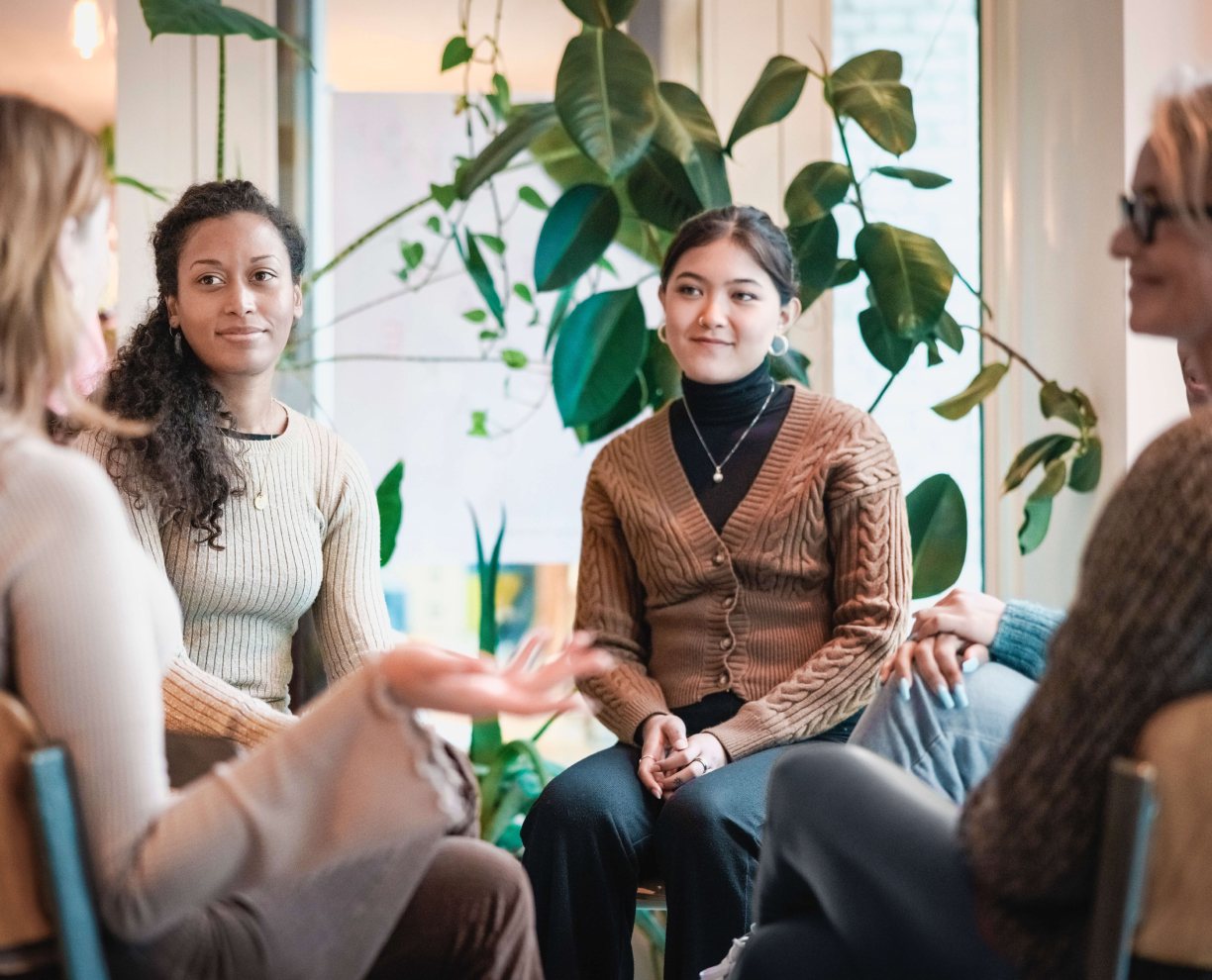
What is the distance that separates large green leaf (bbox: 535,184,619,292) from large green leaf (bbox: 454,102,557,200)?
13 centimetres

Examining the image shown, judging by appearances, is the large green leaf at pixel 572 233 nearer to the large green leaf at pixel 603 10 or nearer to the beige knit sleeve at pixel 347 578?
the large green leaf at pixel 603 10

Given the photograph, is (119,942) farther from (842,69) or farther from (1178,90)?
(842,69)

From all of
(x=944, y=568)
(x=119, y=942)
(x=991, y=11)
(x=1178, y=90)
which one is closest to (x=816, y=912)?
(x=119, y=942)

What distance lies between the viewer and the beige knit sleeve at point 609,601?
226cm

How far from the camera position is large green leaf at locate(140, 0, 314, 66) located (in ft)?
8.55

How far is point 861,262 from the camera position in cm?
274

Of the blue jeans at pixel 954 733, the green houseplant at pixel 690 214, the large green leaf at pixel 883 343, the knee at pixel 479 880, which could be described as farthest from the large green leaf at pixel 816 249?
the knee at pixel 479 880

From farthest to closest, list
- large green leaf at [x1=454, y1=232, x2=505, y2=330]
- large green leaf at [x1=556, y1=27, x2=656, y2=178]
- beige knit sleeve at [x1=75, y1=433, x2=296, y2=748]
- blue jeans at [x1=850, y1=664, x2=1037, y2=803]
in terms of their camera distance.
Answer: large green leaf at [x1=454, y1=232, x2=505, y2=330]
large green leaf at [x1=556, y1=27, x2=656, y2=178]
beige knit sleeve at [x1=75, y1=433, x2=296, y2=748]
blue jeans at [x1=850, y1=664, x2=1037, y2=803]

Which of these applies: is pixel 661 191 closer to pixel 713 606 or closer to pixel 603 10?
pixel 603 10

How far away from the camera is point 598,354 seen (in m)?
2.73

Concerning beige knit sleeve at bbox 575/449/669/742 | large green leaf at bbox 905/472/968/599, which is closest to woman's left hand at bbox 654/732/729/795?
beige knit sleeve at bbox 575/449/669/742

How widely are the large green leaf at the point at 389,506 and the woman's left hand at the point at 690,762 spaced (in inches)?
40.4

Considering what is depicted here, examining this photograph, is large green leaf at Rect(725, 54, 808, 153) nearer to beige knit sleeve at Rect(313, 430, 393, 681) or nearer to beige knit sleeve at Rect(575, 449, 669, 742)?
beige knit sleeve at Rect(575, 449, 669, 742)

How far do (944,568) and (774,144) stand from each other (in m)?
1.14
